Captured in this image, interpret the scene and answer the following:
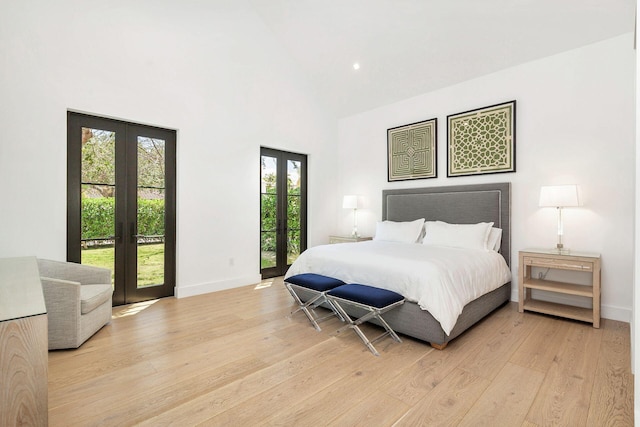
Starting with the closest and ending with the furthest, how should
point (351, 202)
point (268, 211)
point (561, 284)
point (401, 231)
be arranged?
1. point (561, 284)
2. point (401, 231)
3. point (268, 211)
4. point (351, 202)

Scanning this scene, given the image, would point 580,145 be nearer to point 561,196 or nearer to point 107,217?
point 561,196

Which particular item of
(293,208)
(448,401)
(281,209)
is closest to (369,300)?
(448,401)

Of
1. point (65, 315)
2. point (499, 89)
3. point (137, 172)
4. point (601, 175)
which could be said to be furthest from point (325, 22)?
point (65, 315)

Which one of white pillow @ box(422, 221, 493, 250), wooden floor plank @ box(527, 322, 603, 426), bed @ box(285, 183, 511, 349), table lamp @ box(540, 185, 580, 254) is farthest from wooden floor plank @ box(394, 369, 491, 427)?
table lamp @ box(540, 185, 580, 254)

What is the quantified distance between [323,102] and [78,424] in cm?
551

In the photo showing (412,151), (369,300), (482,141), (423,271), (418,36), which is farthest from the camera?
(412,151)

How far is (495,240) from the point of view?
4.00 metres

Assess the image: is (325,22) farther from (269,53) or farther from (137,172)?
(137,172)

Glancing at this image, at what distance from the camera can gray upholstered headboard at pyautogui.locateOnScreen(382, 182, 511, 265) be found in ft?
13.2

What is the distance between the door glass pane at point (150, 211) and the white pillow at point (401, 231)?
3115mm

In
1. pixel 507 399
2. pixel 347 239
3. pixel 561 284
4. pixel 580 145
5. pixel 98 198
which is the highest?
pixel 580 145

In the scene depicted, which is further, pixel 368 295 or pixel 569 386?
pixel 368 295

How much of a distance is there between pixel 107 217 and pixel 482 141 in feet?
15.9

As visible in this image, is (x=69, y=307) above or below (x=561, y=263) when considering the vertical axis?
below
